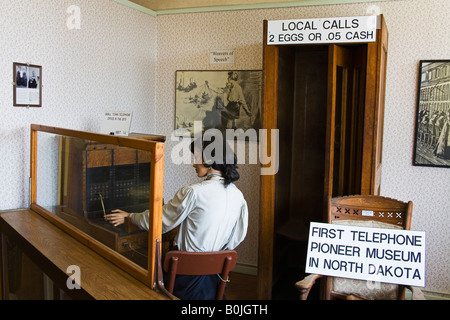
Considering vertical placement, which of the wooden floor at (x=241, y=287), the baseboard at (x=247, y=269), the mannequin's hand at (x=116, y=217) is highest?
the mannequin's hand at (x=116, y=217)

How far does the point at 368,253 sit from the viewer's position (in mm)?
2570

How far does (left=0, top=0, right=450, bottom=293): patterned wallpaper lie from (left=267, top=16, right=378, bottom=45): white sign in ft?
2.78

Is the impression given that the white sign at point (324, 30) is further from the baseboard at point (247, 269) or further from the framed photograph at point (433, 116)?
the baseboard at point (247, 269)

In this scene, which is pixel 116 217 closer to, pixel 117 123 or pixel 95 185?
pixel 95 185

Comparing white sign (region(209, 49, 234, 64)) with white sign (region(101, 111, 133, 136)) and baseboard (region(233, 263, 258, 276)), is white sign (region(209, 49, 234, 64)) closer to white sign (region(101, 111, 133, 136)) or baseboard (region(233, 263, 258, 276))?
white sign (region(101, 111, 133, 136))

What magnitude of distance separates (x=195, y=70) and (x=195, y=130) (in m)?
0.64

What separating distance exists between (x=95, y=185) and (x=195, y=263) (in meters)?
0.86

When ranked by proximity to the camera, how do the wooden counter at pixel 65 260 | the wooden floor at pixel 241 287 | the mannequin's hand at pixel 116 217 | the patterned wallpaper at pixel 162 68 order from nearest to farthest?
the wooden counter at pixel 65 260 < the mannequin's hand at pixel 116 217 < the patterned wallpaper at pixel 162 68 < the wooden floor at pixel 241 287

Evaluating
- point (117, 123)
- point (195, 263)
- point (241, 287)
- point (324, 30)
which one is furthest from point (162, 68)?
point (195, 263)

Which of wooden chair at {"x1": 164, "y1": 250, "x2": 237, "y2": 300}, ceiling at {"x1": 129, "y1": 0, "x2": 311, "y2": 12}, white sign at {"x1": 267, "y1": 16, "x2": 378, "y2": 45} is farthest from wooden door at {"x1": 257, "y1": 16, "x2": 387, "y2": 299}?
wooden chair at {"x1": 164, "y1": 250, "x2": 237, "y2": 300}

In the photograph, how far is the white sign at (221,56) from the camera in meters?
4.44

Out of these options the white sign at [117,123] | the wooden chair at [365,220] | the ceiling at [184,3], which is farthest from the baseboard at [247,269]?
the ceiling at [184,3]

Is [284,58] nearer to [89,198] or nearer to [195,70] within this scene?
[195,70]

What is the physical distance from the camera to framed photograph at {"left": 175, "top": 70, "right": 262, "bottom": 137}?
14.4 ft
